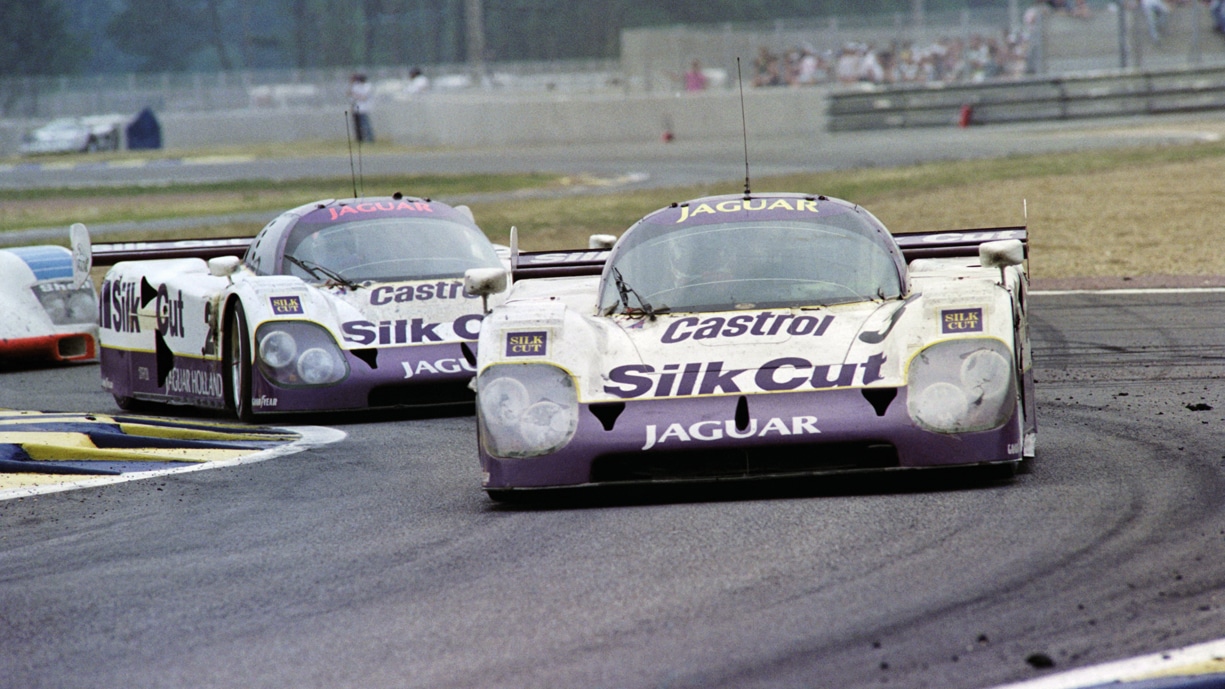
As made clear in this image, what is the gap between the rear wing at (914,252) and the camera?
8.16m

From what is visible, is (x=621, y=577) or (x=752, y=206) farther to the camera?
(x=752, y=206)

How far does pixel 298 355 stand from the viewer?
9.15 metres

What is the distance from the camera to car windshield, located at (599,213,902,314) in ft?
23.5

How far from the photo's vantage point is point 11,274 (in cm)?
1313

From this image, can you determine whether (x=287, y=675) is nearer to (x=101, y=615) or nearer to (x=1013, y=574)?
(x=101, y=615)

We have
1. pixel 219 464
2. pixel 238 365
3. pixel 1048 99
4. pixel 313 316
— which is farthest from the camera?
pixel 1048 99

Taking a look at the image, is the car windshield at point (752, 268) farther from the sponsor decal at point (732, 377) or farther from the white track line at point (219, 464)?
the white track line at point (219, 464)

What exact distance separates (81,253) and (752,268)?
5260mm

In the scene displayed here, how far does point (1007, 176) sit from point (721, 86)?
24.0 meters

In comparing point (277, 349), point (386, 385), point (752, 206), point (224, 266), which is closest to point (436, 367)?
point (386, 385)

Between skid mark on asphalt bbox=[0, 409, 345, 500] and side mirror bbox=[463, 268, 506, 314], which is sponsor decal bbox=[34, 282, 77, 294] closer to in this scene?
skid mark on asphalt bbox=[0, 409, 345, 500]

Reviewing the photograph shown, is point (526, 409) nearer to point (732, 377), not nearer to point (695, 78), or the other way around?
point (732, 377)

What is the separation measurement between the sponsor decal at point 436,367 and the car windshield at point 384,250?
930 millimetres

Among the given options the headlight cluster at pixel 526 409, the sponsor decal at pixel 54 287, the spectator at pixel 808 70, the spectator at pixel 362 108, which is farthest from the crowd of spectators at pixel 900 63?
the headlight cluster at pixel 526 409
